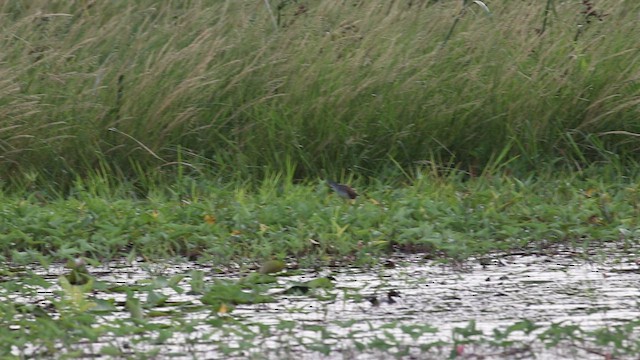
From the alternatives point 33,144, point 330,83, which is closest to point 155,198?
point 33,144

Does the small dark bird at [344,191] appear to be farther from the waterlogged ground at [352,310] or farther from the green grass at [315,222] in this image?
the waterlogged ground at [352,310]

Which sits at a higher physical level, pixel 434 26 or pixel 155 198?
pixel 434 26

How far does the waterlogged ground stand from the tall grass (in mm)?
1505

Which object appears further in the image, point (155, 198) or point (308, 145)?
point (308, 145)

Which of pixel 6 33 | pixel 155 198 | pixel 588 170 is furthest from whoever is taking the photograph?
pixel 6 33

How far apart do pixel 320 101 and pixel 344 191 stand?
0.85 metres

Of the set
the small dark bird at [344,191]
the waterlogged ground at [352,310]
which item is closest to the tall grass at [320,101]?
the small dark bird at [344,191]

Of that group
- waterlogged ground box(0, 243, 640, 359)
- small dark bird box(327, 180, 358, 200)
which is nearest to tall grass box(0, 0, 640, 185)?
small dark bird box(327, 180, 358, 200)

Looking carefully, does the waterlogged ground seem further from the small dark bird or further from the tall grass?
the tall grass

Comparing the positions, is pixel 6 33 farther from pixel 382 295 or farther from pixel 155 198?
pixel 382 295

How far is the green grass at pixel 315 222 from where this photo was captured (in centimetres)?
455

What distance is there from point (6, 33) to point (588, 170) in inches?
135

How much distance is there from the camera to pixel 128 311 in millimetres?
3711

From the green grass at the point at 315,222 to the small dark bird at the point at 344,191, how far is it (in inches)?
2.0
